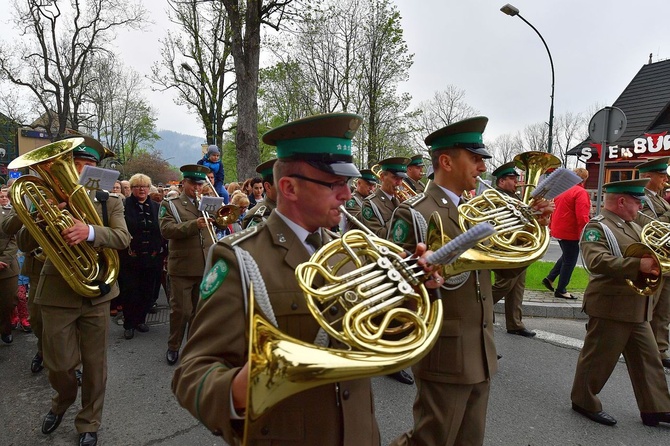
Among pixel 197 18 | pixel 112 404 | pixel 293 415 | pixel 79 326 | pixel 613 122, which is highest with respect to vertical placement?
pixel 197 18

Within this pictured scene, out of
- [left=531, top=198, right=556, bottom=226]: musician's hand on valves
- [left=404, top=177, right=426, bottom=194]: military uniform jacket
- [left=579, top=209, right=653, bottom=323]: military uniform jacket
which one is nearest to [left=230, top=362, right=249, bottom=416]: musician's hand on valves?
[left=531, top=198, right=556, bottom=226]: musician's hand on valves

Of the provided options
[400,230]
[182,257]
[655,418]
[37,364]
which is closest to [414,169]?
[182,257]

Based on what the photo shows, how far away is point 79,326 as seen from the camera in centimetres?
343

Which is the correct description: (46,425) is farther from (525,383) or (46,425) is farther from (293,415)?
(525,383)

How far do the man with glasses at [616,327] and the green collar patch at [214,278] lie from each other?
3.30 metres

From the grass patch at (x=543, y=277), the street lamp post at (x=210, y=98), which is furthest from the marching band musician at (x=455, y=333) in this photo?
the street lamp post at (x=210, y=98)

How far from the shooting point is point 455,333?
256 centimetres

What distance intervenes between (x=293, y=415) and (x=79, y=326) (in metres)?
2.66

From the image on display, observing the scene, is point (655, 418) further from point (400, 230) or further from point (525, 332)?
point (400, 230)

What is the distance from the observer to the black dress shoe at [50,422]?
350 centimetres

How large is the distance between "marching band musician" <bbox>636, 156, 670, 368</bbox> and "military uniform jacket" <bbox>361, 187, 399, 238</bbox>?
3006 mm

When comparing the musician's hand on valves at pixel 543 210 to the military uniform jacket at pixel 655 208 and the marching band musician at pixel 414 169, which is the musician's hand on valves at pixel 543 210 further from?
the marching band musician at pixel 414 169

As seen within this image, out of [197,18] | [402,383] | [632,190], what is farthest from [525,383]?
[197,18]

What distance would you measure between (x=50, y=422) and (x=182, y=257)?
6.71 feet
